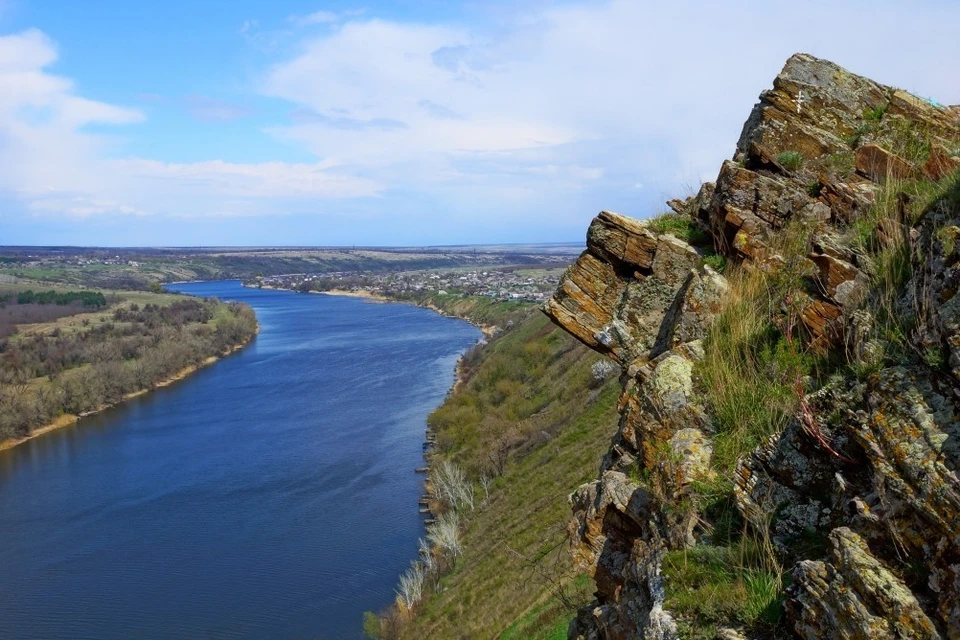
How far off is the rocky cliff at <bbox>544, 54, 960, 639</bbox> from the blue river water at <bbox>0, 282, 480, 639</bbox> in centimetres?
1718

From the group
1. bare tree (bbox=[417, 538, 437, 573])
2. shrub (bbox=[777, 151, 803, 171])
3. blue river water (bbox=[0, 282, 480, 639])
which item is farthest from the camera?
blue river water (bbox=[0, 282, 480, 639])

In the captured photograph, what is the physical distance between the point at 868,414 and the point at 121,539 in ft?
94.0

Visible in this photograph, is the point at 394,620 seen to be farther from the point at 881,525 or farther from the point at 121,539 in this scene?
the point at 881,525

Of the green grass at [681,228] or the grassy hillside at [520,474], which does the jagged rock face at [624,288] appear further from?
the grassy hillside at [520,474]

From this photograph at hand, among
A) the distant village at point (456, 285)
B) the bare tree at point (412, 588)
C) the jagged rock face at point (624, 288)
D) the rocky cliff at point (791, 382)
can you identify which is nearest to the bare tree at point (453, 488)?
the bare tree at point (412, 588)

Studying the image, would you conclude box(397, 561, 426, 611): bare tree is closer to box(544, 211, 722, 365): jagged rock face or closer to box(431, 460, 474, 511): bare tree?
box(431, 460, 474, 511): bare tree

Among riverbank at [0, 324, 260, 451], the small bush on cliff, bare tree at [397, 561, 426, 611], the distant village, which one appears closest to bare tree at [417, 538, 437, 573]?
bare tree at [397, 561, 426, 611]

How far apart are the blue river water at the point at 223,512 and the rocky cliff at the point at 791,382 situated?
17183 mm

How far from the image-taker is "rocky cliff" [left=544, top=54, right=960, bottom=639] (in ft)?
A: 9.07

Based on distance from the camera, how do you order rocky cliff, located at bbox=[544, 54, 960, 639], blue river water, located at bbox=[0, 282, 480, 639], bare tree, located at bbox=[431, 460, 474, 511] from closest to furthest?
rocky cliff, located at bbox=[544, 54, 960, 639] → blue river water, located at bbox=[0, 282, 480, 639] → bare tree, located at bbox=[431, 460, 474, 511]

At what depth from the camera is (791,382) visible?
14.0 feet

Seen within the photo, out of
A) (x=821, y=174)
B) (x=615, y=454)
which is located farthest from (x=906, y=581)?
(x=821, y=174)

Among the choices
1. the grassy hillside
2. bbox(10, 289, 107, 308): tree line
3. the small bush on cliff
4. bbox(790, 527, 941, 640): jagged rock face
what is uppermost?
the small bush on cliff

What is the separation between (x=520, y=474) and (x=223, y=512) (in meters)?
12.0
